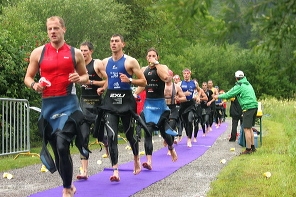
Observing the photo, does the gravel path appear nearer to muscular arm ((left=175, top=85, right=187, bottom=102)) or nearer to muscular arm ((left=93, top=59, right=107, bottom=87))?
muscular arm ((left=93, top=59, right=107, bottom=87))

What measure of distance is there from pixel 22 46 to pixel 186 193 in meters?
9.83

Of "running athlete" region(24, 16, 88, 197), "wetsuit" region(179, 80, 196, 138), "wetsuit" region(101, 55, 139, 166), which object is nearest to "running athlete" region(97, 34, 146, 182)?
"wetsuit" region(101, 55, 139, 166)

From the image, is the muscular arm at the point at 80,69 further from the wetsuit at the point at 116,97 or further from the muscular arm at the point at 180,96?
the muscular arm at the point at 180,96

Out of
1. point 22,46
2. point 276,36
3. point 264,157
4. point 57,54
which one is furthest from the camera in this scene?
point 22,46

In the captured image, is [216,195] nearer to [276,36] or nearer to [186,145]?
[276,36]

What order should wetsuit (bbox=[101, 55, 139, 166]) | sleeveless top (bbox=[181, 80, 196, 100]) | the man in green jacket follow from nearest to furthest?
wetsuit (bbox=[101, 55, 139, 166]), the man in green jacket, sleeveless top (bbox=[181, 80, 196, 100])

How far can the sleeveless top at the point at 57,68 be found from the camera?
8023 millimetres

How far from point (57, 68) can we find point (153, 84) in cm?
447

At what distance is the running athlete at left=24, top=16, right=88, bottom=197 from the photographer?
801 cm

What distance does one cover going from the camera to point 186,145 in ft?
61.8

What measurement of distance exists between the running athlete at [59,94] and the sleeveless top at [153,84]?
13.8ft

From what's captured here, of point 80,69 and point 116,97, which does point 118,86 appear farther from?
point 80,69

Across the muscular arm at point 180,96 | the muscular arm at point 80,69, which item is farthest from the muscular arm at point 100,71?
the muscular arm at point 180,96

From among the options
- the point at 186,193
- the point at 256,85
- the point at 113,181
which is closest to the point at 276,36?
the point at 186,193
